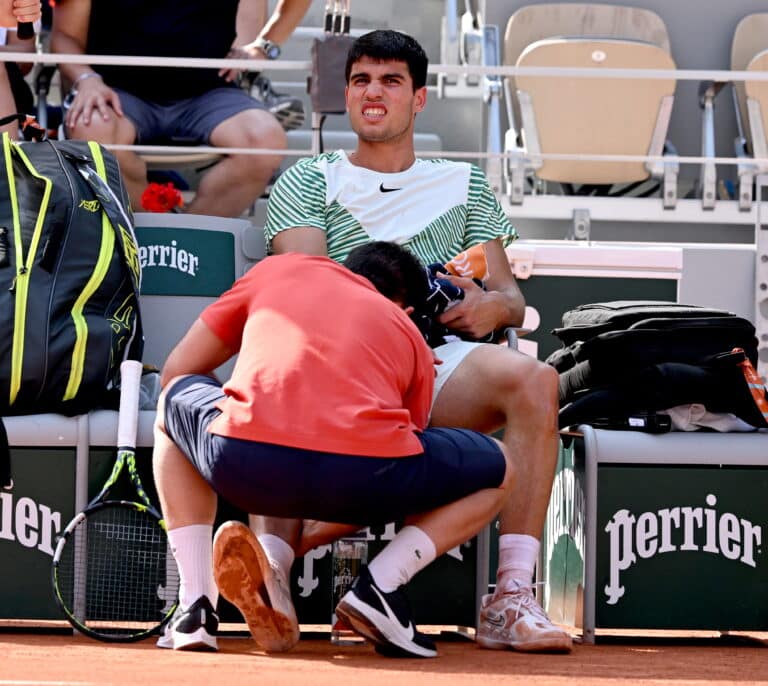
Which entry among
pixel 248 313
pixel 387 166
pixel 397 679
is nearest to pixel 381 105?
pixel 387 166

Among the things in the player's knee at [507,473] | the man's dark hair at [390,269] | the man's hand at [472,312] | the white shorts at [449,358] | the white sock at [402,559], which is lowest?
the white sock at [402,559]

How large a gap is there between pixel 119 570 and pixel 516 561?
0.81m

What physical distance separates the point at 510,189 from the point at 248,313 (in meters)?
3.42

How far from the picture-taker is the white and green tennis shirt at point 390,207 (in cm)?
357

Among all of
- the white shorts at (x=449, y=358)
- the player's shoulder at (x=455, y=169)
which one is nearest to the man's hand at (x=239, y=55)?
the player's shoulder at (x=455, y=169)

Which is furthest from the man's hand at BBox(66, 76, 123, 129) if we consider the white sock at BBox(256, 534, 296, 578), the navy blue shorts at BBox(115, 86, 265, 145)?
the white sock at BBox(256, 534, 296, 578)

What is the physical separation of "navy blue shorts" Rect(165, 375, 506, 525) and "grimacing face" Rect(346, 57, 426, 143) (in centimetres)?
104

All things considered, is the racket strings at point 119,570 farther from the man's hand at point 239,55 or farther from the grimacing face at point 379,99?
the man's hand at point 239,55

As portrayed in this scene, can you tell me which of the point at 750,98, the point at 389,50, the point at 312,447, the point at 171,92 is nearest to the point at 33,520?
the point at 312,447

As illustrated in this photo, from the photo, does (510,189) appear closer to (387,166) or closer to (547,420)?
(387,166)

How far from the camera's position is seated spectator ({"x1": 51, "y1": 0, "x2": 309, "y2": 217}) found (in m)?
4.77

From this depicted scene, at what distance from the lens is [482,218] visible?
368cm

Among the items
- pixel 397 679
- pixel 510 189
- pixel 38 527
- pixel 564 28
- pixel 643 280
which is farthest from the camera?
pixel 564 28

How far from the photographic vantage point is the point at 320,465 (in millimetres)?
Result: 2652
